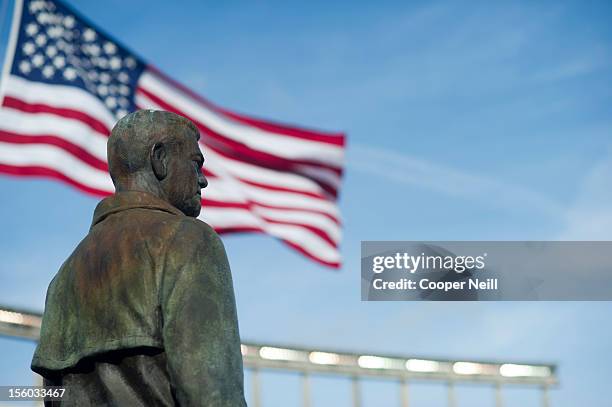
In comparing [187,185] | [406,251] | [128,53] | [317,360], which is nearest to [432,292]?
[406,251]

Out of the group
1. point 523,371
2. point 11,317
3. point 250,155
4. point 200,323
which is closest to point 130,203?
point 200,323

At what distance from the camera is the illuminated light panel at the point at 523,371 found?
73.0m

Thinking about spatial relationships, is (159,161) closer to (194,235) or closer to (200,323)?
(194,235)

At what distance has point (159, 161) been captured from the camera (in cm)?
631

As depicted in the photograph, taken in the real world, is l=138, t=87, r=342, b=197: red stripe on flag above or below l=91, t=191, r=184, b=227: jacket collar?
above

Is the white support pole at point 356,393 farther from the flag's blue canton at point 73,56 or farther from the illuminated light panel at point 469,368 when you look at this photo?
the flag's blue canton at point 73,56

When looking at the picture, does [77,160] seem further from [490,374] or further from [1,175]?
[490,374]

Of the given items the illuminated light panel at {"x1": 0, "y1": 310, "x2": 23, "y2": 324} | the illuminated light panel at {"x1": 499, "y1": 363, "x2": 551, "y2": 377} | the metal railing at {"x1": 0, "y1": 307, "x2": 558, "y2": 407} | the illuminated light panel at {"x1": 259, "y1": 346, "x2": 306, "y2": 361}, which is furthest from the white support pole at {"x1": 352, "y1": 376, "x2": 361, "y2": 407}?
the illuminated light panel at {"x1": 0, "y1": 310, "x2": 23, "y2": 324}

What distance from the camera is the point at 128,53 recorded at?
2903 centimetres

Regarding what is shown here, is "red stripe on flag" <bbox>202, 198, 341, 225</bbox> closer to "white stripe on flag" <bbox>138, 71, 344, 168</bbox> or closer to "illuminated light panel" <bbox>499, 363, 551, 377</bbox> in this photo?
"white stripe on flag" <bbox>138, 71, 344, 168</bbox>

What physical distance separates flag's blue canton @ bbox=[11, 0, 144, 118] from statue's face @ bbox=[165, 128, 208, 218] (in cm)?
2115

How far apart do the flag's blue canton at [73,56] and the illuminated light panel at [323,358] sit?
37.2 m

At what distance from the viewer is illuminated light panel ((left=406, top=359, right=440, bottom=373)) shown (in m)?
70.1

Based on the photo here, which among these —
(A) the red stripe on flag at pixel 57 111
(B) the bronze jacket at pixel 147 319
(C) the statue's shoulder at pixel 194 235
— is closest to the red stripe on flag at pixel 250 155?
(A) the red stripe on flag at pixel 57 111
